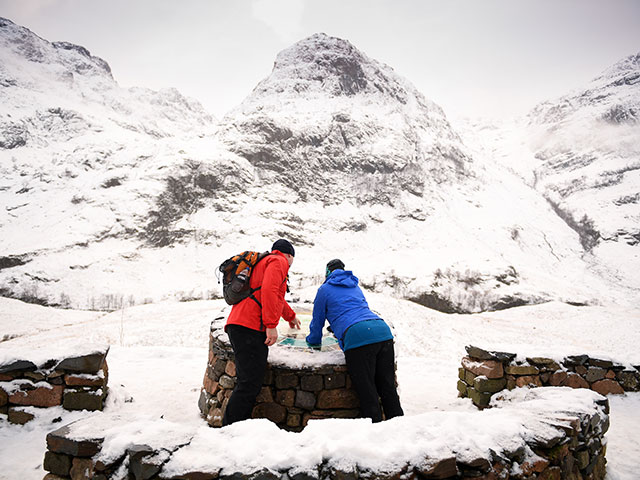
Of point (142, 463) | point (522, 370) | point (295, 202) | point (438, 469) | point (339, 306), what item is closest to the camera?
point (142, 463)

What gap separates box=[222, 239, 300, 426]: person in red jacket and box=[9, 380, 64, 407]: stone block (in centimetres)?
261

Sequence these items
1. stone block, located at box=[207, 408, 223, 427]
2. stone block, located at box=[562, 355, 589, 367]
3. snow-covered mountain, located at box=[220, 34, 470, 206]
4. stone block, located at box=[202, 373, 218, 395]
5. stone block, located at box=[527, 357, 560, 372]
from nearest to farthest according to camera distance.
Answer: stone block, located at box=[207, 408, 223, 427], stone block, located at box=[202, 373, 218, 395], stone block, located at box=[527, 357, 560, 372], stone block, located at box=[562, 355, 589, 367], snow-covered mountain, located at box=[220, 34, 470, 206]

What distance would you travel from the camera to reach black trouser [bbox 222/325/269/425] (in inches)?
148

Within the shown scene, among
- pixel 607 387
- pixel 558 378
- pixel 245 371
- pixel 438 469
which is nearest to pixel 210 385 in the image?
pixel 245 371

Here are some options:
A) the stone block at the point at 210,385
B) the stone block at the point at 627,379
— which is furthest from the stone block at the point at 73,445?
the stone block at the point at 627,379

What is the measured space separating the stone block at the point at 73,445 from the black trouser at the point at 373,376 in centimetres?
244

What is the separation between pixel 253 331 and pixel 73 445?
1789mm

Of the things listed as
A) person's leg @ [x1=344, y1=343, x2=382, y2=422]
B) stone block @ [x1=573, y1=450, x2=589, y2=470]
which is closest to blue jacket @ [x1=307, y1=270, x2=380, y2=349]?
person's leg @ [x1=344, y1=343, x2=382, y2=422]

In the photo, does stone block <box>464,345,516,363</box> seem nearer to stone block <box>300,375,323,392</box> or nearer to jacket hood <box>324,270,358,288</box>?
jacket hood <box>324,270,358,288</box>

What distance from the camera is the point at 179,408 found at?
220 inches

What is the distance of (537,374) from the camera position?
5816 mm

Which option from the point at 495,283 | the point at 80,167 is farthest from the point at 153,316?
the point at 80,167

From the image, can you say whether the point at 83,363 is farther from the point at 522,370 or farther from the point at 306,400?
the point at 522,370

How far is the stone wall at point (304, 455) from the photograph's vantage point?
2.13 m
